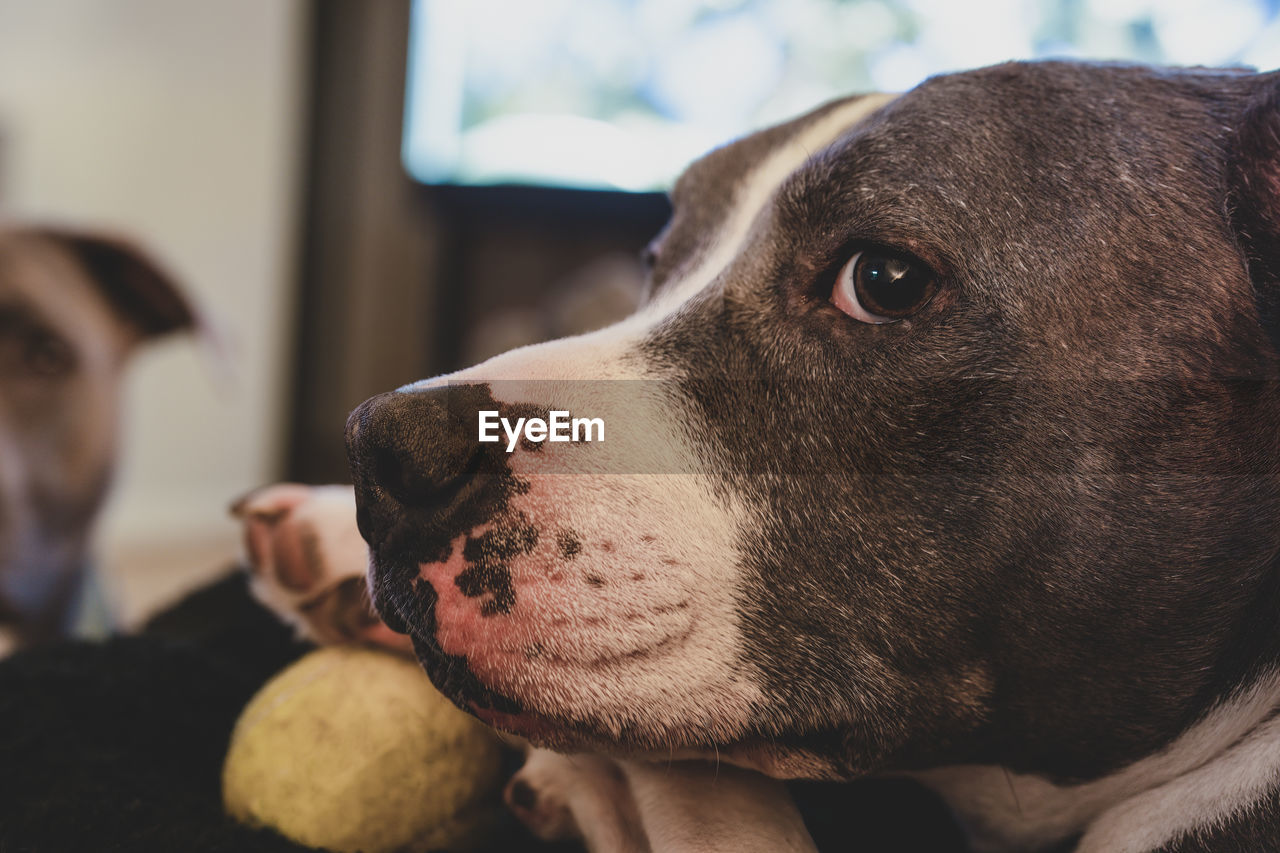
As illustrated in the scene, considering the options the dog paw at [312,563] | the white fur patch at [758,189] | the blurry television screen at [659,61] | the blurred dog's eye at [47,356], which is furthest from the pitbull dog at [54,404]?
the blurry television screen at [659,61]

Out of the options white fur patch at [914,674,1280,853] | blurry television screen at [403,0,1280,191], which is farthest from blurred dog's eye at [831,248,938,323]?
blurry television screen at [403,0,1280,191]

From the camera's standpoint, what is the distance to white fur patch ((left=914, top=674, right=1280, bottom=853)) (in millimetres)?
1008

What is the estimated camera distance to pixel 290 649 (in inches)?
56.6

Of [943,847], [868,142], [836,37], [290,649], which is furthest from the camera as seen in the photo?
[836,37]

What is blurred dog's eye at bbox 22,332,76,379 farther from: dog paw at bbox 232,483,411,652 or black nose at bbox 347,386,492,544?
black nose at bbox 347,386,492,544

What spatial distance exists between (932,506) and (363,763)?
64 cm

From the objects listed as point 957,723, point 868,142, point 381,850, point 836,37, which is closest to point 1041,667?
point 957,723

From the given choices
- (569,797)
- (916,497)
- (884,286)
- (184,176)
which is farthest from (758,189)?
(184,176)

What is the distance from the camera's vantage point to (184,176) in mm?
5676

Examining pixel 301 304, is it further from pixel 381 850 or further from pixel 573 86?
pixel 381 850

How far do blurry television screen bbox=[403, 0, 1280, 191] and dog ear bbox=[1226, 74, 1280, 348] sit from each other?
2.58m

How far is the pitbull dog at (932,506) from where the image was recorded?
0.99 meters

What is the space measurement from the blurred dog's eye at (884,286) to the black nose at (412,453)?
418 mm

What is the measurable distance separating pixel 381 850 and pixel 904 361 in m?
0.74
